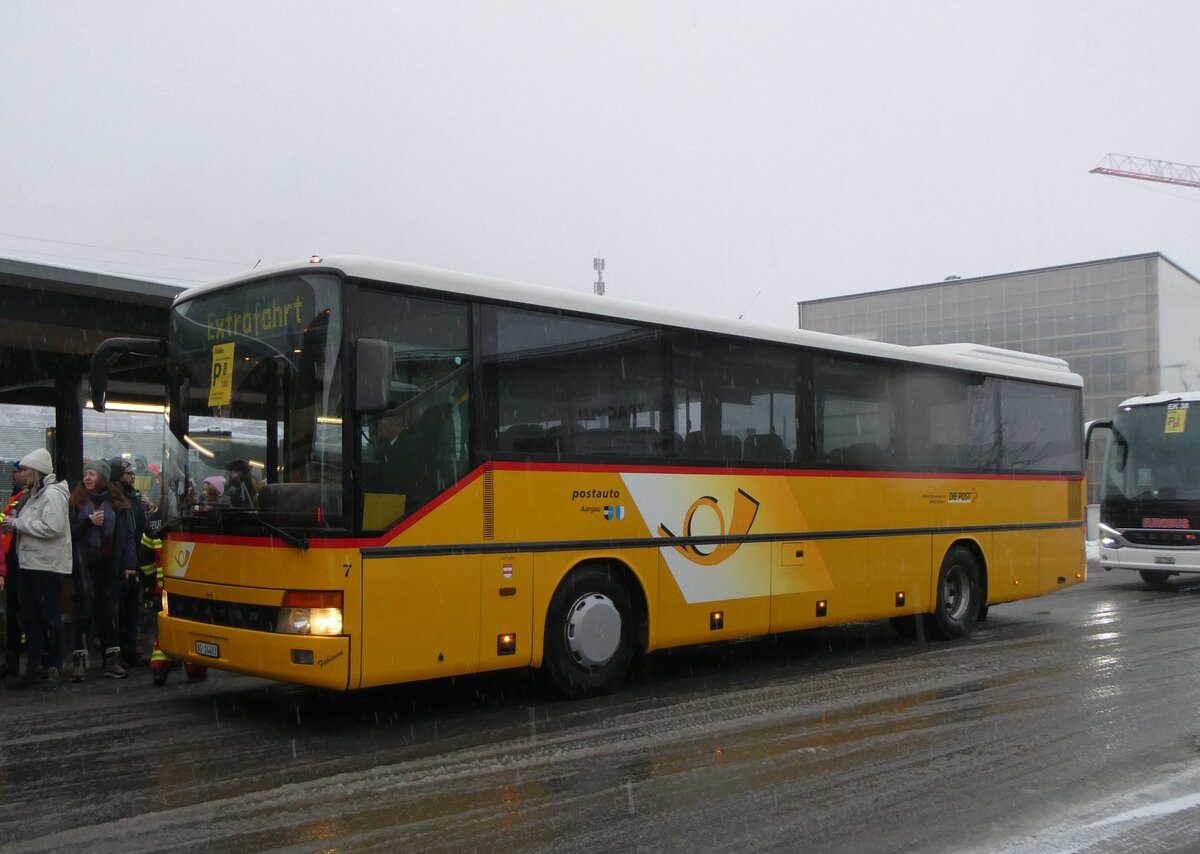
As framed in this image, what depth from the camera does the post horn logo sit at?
9.45 m

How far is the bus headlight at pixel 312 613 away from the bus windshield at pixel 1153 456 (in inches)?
640

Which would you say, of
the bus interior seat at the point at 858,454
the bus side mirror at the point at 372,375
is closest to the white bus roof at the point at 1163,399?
the bus interior seat at the point at 858,454

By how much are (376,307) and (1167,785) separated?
5.67 m

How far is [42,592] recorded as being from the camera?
9.08 m

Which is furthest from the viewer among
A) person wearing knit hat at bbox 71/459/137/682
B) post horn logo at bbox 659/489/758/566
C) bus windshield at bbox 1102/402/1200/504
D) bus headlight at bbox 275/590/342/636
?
bus windshield at bbox 1102/402/1200/504

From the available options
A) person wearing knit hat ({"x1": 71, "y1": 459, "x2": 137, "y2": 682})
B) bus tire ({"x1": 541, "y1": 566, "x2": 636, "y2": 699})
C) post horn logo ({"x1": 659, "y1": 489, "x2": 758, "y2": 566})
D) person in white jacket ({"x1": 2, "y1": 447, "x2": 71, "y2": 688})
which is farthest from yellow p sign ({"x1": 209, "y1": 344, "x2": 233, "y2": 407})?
post horn logo ({"x1": 659, "y1": 489, "x2": 758, "y2": 566})

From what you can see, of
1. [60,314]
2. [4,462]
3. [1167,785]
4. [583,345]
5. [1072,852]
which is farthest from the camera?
[4,462]

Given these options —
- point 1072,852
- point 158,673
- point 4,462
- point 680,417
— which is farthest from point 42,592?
point 4,462

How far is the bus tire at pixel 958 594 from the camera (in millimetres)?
12391

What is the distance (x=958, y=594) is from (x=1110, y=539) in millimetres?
8213

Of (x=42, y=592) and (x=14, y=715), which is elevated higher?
(x=42, y=592)

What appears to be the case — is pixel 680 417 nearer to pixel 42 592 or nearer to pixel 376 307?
pixel 376 307

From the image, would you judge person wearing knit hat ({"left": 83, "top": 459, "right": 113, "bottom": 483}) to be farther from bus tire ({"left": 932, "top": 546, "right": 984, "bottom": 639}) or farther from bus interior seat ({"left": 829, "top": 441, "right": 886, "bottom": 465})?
bus tire ({"left": 932, "top": 546, "right": 984, "bottom": 639})

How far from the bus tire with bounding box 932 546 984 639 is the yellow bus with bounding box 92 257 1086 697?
3.82 ft
